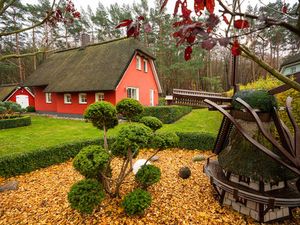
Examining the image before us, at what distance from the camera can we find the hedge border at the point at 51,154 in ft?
19.2

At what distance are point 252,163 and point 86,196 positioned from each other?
3.18m

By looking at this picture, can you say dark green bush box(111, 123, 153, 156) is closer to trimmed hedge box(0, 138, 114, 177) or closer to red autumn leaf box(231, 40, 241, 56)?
red autumn leaf box(231, 40, 241, 56)

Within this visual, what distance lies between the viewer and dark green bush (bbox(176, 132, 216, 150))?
7.72 m

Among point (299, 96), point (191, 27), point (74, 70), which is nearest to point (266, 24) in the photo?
point (191, 27)

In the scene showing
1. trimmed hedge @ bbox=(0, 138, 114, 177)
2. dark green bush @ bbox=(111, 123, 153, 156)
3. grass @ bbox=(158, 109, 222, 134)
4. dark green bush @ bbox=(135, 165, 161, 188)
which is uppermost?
dark green bush @ bbox=(111, 123, 153, 156)

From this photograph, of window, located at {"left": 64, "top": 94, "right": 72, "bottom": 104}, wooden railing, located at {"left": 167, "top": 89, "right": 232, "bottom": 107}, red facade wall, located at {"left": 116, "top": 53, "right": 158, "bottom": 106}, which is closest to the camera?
wooden railing, located at {"left": 167, "top": 89, "right": 232, "bottom": 107}

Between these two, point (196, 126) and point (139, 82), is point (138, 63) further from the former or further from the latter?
point (196, 126)

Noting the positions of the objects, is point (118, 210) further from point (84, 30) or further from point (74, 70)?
point (84, 30)

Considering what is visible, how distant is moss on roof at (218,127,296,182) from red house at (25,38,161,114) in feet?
37.3

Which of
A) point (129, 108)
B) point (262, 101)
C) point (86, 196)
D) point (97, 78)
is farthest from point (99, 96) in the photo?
point (262, 101)

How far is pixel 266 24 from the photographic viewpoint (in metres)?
1.22

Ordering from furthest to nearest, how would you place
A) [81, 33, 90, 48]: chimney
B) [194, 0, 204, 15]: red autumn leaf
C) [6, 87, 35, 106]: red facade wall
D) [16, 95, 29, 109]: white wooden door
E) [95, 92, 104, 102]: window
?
[16, 95, 29, 109]: white wooden door < [6, 87, 35, 106]: red facade wall < [81, 33, 90, 48]: chimney < [95, 92, 104, 102]: window < [194, 0, 204, 15]: red autumn leaf

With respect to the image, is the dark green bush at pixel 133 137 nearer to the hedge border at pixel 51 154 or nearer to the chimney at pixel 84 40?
the hedge border at pixel 51 154

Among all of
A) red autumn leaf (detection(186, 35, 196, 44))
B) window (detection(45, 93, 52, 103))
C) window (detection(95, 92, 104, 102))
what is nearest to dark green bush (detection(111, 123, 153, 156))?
red autumn leaf (detection(186, 35, 196, 44))
